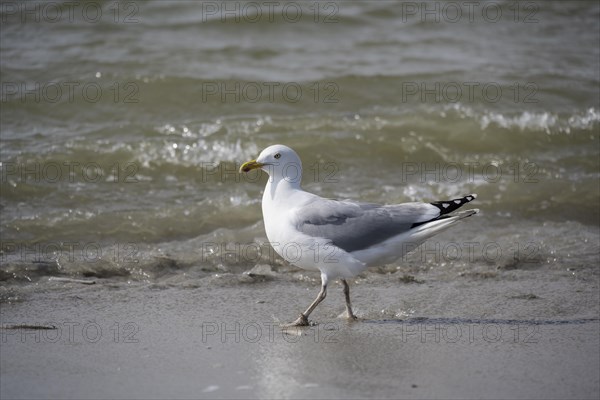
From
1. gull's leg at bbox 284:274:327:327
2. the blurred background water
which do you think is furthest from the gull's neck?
the blurred background water

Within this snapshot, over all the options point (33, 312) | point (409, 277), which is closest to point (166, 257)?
point (33, 312)

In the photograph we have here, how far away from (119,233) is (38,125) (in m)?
3.20

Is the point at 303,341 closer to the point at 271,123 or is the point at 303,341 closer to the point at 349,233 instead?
the point at 349,233

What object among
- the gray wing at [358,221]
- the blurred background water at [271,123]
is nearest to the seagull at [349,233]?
the gray wing at [358,221]

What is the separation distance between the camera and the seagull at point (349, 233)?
550 centimetres

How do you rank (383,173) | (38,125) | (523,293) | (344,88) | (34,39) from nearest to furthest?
(523,293)
(383,173)
(38,125)
(344,88)
(34,39)

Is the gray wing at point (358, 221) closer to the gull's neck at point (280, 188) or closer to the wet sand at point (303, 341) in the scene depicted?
the gull's neck at point (280, 188)

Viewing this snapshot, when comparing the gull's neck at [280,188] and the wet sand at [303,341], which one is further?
the gull's neck at [280,188]

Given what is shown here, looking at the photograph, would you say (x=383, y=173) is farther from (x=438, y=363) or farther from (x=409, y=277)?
(x=438, y=363)

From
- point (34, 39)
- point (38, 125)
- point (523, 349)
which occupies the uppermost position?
point (34, 39)

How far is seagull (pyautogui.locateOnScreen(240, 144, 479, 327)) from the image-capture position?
18.0 feet

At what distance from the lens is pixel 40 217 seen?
782 centimetres

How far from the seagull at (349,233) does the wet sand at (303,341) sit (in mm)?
355

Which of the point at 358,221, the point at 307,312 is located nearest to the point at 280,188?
the point at 358,221
